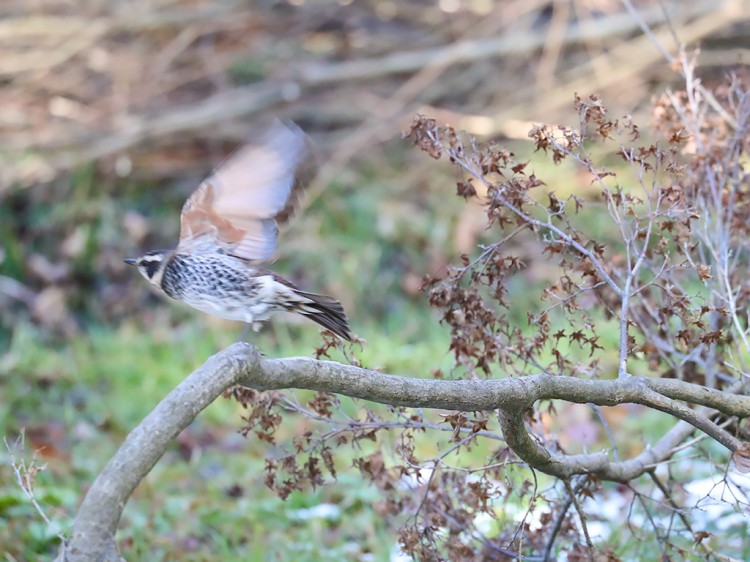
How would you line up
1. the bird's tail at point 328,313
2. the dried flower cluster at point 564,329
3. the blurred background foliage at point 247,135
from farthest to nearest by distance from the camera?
1. the blurred background foliage at point 247,135
2. the bird's tail at point 328,313
3. the dried flower cluster at point 564,329

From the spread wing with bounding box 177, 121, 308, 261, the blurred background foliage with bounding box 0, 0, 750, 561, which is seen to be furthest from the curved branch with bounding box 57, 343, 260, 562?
the blurred background foliage with bounding box 0, 0, 750, 561

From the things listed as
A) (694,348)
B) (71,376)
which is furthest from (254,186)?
(71,376)

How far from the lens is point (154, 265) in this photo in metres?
2.97

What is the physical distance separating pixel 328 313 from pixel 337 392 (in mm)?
616

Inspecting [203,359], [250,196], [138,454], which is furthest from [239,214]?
[203,359]

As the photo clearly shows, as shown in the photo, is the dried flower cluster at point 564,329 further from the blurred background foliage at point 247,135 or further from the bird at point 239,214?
the blurred background foliage at point 247,135

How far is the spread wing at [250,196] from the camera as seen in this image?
10.0ft

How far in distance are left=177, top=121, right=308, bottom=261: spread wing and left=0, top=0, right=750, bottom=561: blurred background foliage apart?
222 cm

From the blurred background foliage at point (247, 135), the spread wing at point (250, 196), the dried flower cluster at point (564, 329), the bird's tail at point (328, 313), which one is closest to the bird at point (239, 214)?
the spread wing at point (250, 196)

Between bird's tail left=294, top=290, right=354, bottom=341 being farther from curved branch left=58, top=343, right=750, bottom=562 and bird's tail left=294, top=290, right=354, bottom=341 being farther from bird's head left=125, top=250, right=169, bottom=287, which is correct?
curved branch left=58, top=343, right=750, bottom=562

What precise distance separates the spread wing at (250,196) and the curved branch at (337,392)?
38.8 inches

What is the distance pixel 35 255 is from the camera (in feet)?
23.1

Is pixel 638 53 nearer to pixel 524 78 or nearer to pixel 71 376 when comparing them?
pixel 524 78

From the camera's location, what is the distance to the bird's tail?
2770 mm
